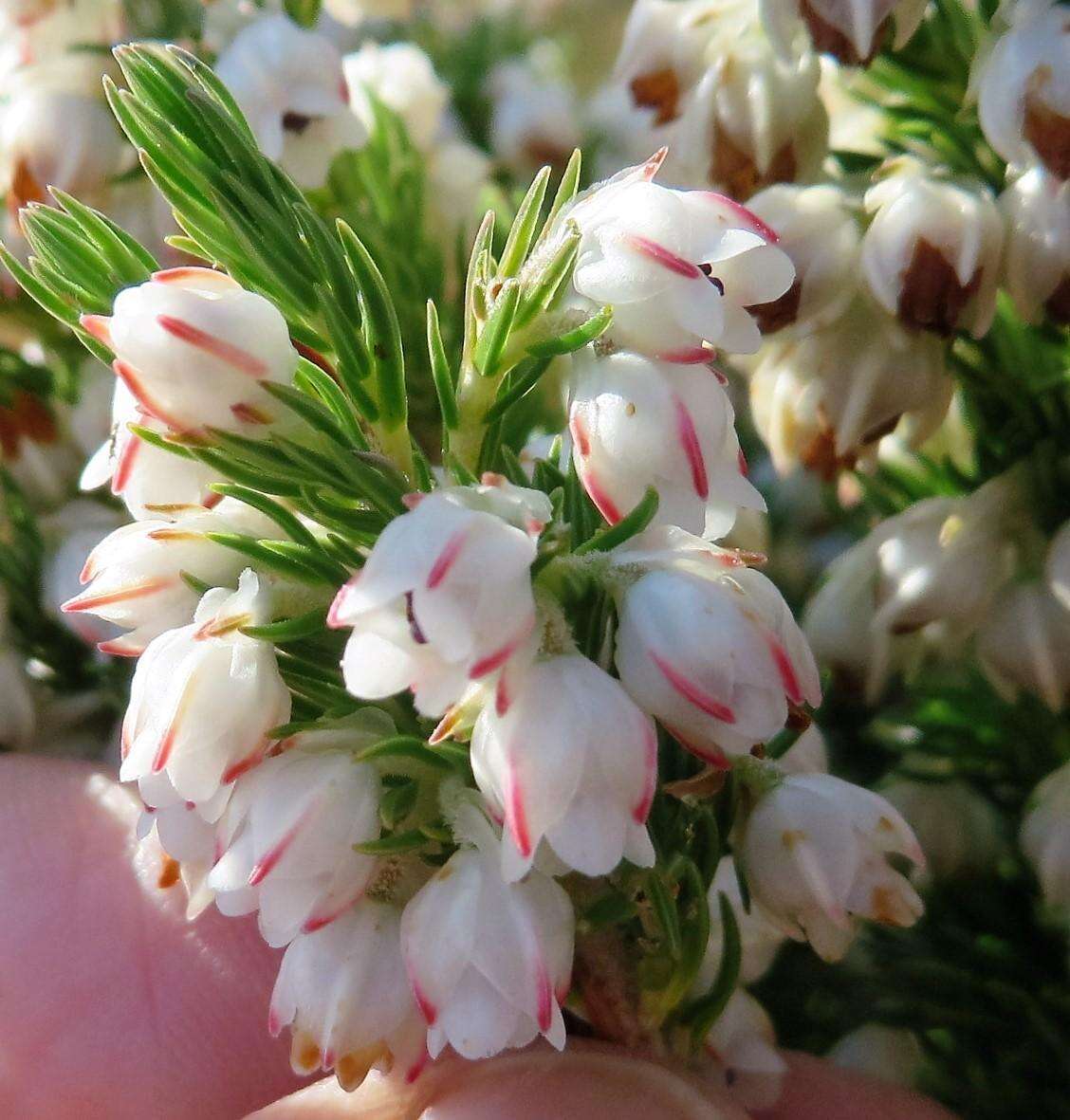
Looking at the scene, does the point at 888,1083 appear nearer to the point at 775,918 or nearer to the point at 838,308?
the point at 775,918

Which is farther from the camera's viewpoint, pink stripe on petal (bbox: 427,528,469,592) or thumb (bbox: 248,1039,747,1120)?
thumb (bbox: 248,1039,747,1120)

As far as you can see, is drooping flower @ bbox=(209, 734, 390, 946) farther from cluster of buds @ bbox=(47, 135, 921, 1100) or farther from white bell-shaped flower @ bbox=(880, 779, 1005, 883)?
white bell-shaped flower @ bbox=(880, 779, 1005, 883)

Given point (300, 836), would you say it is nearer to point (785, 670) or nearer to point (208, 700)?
point (208, 700)

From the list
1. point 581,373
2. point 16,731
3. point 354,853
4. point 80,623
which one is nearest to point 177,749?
point 354,853

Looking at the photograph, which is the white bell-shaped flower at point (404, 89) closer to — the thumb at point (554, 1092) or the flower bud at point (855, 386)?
the flower bud at point (855, 386)

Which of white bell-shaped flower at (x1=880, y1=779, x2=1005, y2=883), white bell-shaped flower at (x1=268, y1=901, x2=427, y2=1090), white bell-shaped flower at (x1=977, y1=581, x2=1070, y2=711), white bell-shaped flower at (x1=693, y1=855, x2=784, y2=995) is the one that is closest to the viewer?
white bell-shaped flower at (x1=268, y1=901, x2=427, y2=1090)

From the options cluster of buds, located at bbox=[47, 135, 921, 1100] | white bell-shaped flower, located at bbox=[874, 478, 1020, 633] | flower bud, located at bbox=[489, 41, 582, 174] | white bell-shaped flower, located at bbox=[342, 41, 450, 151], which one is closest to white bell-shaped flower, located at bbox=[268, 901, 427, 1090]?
cluster of buds, located at bbox=[47, 135, 921, 1100]
